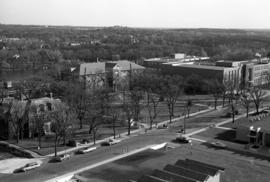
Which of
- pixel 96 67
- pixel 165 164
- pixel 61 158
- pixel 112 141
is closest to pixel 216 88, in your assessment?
pixel 96 67

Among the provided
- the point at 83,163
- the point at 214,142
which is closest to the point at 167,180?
the point at 83,163

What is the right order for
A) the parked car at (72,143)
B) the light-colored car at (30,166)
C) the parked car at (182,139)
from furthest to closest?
the parked car at (182,139)
the parked car at (72,143)
the light-colored car at (30,166)

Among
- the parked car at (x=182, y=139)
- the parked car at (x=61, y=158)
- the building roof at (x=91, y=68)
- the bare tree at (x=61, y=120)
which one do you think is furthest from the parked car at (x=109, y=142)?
the building roof at (x=91, y=68)

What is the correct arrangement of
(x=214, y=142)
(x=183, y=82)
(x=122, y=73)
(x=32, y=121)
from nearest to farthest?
(x=214, y=142) → (x=32, y=121) → (x=183, y=82) → (x=122, y=73)

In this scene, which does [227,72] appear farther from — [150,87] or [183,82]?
[150,87]

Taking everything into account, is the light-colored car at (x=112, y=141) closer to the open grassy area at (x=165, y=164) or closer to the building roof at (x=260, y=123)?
the open grassy area at (x=165, y=164)
